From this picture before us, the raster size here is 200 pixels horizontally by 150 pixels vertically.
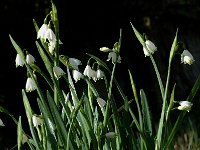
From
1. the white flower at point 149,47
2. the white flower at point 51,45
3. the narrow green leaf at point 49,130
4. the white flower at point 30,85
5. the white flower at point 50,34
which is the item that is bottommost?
the narrow green leaf at point 49,130

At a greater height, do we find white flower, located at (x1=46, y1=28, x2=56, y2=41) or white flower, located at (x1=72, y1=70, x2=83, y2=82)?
white flower, located at (x1=46, y1=28, x2=56, y2=41)

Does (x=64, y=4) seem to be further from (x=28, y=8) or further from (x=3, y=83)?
(x=3, y=83)

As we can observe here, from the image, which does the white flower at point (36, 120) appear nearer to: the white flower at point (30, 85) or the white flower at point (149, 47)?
the white flower at point (30, 85)

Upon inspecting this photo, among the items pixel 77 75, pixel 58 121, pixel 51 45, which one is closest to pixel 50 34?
pixel 51 45

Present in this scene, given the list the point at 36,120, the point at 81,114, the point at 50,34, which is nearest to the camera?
the point at 50,34

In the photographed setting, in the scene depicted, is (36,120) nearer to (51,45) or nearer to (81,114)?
(81,114)

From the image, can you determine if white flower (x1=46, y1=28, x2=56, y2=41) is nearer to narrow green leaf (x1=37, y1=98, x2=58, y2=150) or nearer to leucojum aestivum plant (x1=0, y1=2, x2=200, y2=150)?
leucojum aestivum plant (x1=0, y1=2, x2=200, y2=150)

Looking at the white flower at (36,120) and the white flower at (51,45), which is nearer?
the white flower at (51,45)

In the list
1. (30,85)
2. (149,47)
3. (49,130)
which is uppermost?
(149,47)

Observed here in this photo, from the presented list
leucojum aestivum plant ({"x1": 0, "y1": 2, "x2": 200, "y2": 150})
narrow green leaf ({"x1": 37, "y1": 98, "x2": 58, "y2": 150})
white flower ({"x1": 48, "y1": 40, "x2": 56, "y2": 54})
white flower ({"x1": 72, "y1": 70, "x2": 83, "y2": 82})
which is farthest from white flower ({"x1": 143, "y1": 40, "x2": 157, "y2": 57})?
narrow green leaf ({"x1": 37, "y1": 98, "x2": 58, "y2": 150})

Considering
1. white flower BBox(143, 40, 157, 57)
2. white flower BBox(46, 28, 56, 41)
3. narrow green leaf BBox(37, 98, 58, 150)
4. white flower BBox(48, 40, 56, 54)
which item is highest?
white flower BBox(46, 28, 56, 41)

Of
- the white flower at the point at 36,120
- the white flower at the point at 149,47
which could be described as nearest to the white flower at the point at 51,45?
the white flower at the point at 36,120

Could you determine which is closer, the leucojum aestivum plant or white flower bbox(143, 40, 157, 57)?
the leucojum aestivum plant
